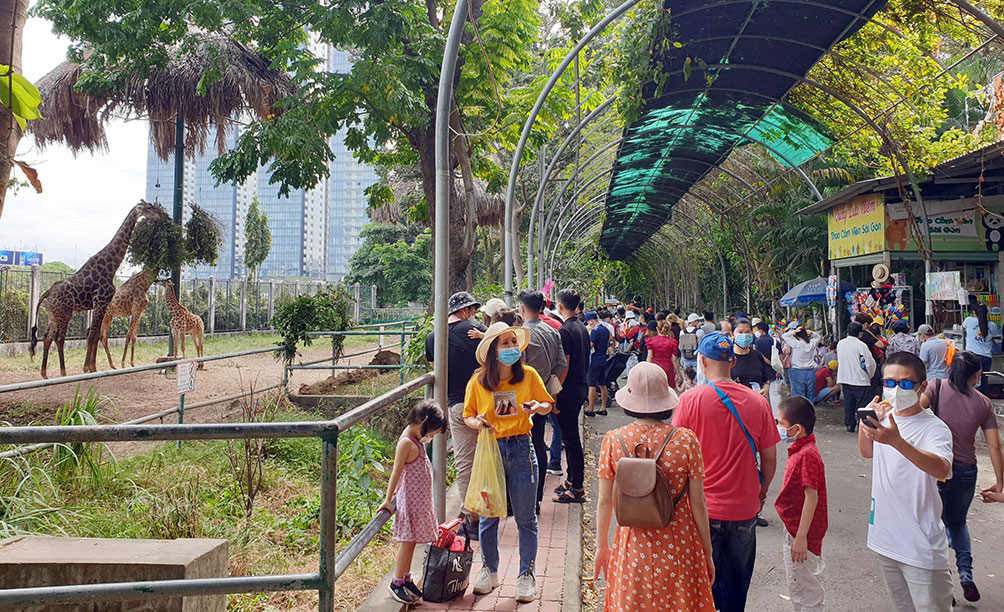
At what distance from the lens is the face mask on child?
4.26 metres

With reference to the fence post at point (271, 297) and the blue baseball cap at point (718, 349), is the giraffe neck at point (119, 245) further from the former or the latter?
the fence post at point (271, 297)

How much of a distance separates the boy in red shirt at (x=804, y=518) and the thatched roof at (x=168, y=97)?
14.1 metres

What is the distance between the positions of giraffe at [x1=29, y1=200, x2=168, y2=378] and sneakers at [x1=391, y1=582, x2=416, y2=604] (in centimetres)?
1143

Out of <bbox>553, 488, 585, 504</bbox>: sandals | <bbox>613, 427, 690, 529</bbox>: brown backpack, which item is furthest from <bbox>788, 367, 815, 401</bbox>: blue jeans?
<bbox>613, 427, 690, 529</bbox>: brown backpack

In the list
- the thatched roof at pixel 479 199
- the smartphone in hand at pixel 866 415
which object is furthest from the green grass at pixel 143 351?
the smartphone in hand at pixel 866 415

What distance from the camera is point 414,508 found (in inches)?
160

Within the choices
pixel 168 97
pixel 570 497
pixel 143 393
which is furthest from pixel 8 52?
pixel 168 97

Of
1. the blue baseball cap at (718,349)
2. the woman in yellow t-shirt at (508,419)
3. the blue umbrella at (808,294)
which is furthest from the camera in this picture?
the blue umbrella at (808,294)

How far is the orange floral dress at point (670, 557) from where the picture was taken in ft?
9.68

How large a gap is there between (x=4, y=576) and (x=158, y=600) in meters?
0.67

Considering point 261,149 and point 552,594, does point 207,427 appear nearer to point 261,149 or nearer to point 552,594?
point 552,594

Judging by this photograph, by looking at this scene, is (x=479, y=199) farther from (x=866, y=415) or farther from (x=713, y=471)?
(x=866, y=415)

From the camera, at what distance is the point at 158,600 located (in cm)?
326

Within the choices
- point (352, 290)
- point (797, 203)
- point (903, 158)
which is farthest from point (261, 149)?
point (352, 290)
